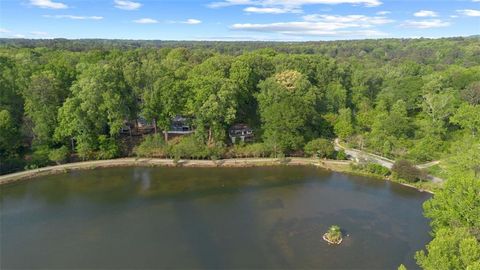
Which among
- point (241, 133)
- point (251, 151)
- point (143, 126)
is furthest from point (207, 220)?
point (143, 126)

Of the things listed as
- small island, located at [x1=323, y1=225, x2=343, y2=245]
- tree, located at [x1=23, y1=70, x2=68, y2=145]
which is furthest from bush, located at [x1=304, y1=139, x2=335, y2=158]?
tree, located at [x1=23, y1=70, x2=68, y2=145]

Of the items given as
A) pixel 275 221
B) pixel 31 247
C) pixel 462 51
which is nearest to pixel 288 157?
pixel 275 221

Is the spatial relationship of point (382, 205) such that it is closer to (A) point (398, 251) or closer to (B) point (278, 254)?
(A) point (398, 251)

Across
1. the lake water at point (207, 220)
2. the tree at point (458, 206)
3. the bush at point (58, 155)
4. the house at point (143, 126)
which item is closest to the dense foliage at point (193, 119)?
the bush at point (58, 155)

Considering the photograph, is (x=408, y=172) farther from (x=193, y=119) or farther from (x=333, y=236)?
(x=193, y=119)

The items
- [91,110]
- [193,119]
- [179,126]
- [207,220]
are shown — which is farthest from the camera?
[179,126]

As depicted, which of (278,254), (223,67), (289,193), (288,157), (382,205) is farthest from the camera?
(223,67)

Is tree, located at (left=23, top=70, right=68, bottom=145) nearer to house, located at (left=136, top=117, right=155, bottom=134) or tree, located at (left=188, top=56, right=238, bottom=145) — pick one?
house, located at (left=136, top=117, right=155, bottom=134)
